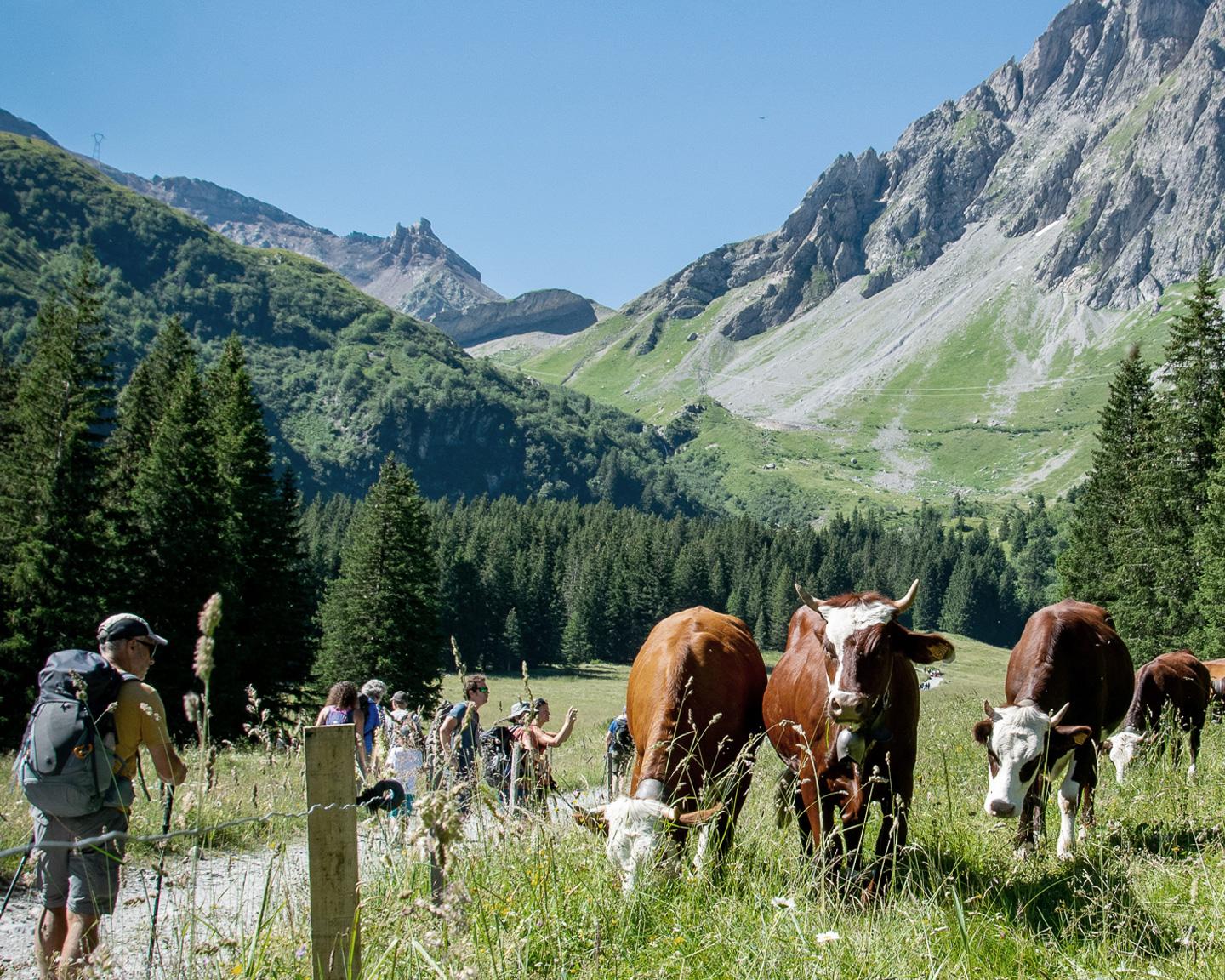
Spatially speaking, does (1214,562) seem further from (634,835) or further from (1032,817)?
(634,835)

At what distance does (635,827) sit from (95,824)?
3081 mm

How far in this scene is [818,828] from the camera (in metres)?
5.78

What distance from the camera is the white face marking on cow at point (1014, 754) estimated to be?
6.30m

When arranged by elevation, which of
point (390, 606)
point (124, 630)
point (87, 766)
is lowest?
point (390, 606)

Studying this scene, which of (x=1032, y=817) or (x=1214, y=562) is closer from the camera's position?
(x=1032, y=817)

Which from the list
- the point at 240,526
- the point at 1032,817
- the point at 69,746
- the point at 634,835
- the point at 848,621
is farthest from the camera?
the point at 240,526

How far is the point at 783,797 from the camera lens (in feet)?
20.6

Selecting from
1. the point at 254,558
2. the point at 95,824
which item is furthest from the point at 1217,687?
the point at 254,558

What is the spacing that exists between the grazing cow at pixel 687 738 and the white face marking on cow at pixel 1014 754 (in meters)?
1.80

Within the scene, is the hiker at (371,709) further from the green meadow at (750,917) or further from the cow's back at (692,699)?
the green meadow at (750,917)

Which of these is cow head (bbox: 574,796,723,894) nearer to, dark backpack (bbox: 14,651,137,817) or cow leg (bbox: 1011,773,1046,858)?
dark backpack (bbox: 14,651,137,817)

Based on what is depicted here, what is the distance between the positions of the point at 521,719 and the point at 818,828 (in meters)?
4.63

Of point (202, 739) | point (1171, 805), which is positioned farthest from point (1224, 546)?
point (202, 739)

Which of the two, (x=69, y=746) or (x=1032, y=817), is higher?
(x=69, y=746)
